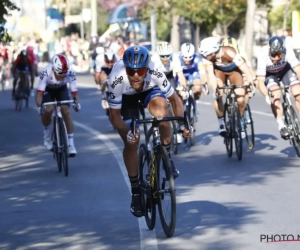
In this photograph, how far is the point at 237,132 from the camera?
14992mm

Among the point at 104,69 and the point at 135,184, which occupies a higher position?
the point at 104,69

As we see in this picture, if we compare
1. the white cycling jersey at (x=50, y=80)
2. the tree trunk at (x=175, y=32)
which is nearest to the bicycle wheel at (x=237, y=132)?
the white cycling jersey at (x=50, y=80)

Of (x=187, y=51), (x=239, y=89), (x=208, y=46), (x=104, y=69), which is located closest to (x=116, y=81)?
(x=208, y=46)

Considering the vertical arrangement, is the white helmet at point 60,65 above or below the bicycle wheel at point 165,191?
above

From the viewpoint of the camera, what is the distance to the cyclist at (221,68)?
14609mm

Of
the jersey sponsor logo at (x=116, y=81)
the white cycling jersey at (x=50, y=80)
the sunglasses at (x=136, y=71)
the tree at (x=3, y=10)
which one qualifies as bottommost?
the white cycling jersey at (x=50, y=80)

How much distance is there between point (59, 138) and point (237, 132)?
2559mm

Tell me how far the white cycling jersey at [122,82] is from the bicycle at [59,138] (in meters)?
4.64

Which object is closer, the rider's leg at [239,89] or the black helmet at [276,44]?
the black helmet at [276,44]

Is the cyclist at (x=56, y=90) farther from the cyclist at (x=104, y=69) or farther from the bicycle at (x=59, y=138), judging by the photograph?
the cyclist at (x=104, y=69)

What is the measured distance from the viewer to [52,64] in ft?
49.1

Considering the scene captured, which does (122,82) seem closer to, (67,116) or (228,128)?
(67,116)

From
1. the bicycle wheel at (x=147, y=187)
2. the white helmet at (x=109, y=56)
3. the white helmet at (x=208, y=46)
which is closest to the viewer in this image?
the bicycle wheel at (x=147, y=187)

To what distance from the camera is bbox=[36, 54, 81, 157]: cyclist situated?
14.7m
